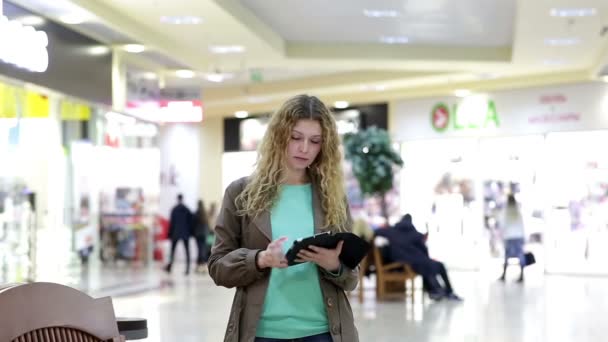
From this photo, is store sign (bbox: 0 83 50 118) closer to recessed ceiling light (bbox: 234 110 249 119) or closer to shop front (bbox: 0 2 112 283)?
shop front (bbox: 0 2 112 283)

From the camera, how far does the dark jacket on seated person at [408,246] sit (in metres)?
10.7

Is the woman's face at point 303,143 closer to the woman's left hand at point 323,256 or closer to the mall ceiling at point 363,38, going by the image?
the woman's left hand at point 323,256

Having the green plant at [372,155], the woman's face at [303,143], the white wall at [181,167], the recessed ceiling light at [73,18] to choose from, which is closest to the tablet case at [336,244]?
the woman's face at [303,143]

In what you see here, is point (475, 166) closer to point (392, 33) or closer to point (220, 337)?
point (392, 33)

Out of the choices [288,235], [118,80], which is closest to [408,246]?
[118,80]

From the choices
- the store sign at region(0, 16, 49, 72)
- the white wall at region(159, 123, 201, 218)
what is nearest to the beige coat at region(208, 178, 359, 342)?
the store sign at region(0, 16, 49, 72)

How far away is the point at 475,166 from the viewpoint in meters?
17.9

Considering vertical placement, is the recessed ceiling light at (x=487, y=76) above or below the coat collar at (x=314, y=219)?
above

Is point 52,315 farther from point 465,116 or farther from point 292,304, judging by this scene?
point 465,116

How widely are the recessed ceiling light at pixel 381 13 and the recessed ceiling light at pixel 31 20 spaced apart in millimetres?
4582

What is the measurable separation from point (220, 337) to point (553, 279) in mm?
9696

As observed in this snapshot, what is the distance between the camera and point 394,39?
13.5 m

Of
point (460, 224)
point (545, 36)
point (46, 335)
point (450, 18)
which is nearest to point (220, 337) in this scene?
point (46, 335)

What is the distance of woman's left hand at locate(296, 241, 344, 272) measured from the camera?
1.93 m
